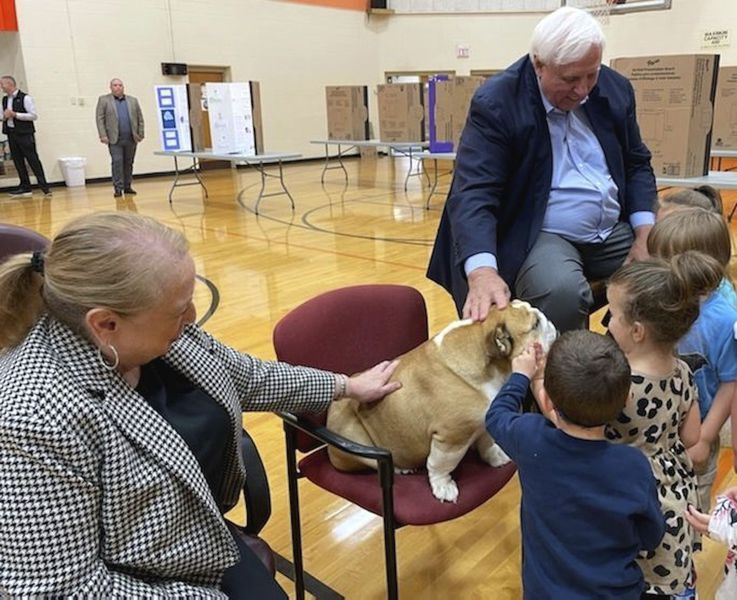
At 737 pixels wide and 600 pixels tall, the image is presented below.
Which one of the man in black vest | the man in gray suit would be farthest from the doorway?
the man in black vest

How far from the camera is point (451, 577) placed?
187 cm

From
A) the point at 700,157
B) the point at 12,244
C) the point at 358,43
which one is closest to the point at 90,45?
the point at 358,43

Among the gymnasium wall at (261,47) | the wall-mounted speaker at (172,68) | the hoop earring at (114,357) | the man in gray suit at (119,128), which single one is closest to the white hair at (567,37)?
the hoop earring at (114,357)

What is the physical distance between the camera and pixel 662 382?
133 centimetres

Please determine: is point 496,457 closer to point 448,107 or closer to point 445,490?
point 445,490

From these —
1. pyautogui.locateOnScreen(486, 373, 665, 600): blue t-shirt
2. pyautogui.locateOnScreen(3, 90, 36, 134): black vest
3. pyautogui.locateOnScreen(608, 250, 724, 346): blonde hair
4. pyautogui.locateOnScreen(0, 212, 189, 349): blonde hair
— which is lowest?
pyautogui.locateOnScreen(486, 373, 665, 600): blue t-shirt

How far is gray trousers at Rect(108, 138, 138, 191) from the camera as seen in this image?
942 cm

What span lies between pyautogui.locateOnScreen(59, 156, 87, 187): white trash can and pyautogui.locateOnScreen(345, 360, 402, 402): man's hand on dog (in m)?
10.2

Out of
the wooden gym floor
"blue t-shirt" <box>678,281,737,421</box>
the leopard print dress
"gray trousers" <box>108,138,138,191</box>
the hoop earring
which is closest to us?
the hoop earring

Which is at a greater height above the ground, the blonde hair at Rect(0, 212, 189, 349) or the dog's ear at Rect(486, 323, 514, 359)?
the blonde hair at Rect(0, 212, 189, 349)

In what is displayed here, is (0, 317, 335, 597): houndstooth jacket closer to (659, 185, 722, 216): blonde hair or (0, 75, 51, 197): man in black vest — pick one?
(659, 185, 722, 216): blonde hair

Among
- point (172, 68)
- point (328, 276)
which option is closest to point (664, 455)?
point (328, 276)

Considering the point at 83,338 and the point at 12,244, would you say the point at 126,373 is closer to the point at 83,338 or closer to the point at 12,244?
the point at 83,338

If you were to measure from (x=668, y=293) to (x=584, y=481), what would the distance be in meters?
0.44
